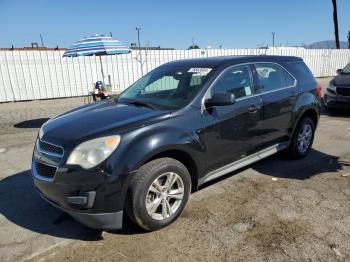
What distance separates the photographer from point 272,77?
193 inches

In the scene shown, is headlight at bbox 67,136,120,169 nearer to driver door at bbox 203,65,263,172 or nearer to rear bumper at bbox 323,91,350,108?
driver door at bbox 203,65,263,172

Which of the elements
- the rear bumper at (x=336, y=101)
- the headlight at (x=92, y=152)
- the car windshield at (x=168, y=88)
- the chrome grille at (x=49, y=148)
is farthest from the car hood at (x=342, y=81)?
the chrome grille at (x=49, y=148)

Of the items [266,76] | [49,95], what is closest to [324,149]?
[266,76]

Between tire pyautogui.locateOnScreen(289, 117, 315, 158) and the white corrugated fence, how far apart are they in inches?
322

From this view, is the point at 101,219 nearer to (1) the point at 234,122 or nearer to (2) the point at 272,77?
(1) the point at 234,122

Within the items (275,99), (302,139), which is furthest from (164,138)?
(302,139)

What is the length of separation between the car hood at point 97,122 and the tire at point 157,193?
47 centimetres

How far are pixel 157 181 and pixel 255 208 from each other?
127cm

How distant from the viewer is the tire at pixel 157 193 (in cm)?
316

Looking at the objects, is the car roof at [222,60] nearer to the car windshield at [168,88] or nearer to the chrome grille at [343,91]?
the car windshield at [168,88]

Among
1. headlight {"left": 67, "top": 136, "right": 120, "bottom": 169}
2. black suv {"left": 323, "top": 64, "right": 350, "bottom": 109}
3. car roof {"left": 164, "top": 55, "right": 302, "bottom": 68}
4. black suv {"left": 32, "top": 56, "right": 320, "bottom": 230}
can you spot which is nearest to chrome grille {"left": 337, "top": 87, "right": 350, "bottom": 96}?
black suv {"left": 323, "top": 64, "right": 350, "bottom": 109}

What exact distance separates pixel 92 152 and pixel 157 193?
0.79m

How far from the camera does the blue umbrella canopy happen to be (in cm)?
886

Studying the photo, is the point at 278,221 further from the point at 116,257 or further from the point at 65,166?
the point at 65,166
